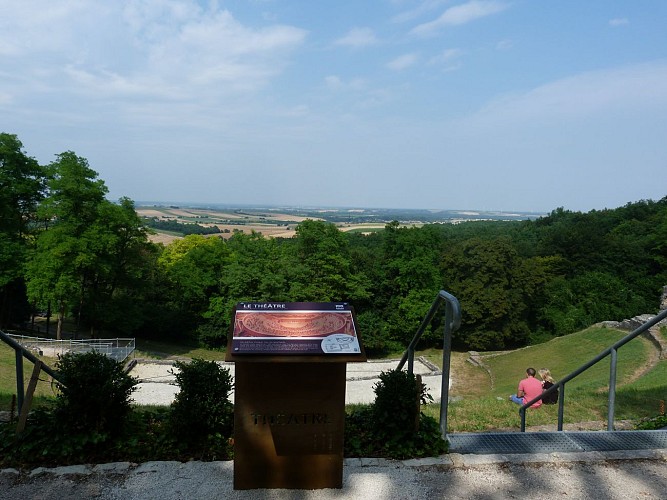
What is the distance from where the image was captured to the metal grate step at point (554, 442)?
490cm

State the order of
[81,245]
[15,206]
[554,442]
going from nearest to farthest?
[554,442] → [81,245] → [15,206]

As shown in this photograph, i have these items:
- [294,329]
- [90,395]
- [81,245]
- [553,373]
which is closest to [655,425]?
[294,329]

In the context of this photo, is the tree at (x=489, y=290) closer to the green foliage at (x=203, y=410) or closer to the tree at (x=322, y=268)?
the tree at (x=322, y=268)

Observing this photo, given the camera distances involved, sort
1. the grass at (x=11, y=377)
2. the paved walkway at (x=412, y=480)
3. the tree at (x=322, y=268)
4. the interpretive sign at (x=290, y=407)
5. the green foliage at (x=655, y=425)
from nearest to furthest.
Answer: the interpretive sign at (x=290, y=407), the paved walkway at (x=412, y=480), the green foliage at (x=655, y=425), the grass at (x=11, y=377), the tree at (x=322, y=268)

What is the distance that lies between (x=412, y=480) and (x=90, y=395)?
315 centimetres

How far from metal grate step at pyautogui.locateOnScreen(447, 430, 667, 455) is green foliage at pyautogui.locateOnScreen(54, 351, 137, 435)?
3.37 meters

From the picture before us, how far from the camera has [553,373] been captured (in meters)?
18.8

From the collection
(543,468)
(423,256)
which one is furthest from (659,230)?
(543,468)

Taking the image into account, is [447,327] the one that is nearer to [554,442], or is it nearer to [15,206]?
[554,442]

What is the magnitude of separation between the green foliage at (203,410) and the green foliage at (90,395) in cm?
55

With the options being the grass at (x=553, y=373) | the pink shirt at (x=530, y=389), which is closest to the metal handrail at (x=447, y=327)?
the grass at (x=553, y=373)

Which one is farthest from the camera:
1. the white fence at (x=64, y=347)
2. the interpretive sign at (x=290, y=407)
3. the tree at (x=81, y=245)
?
the tree at (x=81, y=245)

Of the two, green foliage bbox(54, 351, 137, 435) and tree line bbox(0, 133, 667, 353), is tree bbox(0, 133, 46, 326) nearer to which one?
tree line bbox(0, 133, 667, 353)

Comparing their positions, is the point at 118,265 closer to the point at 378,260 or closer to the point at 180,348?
the point at 180,348
